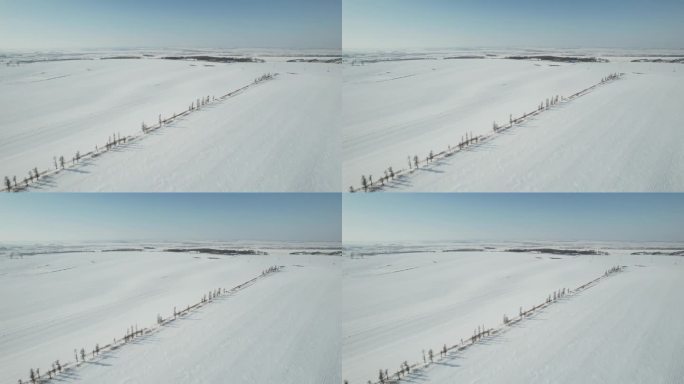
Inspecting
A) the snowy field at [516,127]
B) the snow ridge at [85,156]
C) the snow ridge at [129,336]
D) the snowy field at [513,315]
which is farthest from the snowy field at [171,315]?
the snowy field at [516,127]

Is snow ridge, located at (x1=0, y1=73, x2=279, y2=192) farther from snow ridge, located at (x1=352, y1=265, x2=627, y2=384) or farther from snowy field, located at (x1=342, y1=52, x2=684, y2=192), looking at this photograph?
snow ridge, located at (x1=352, y1=265, x2=627, y2=384)

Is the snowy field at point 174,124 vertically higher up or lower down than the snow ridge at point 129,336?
higher up

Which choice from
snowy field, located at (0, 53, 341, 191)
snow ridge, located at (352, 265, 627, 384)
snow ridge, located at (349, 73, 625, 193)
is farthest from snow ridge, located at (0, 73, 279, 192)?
snow ridge, located at (352, 265, 627, 384)

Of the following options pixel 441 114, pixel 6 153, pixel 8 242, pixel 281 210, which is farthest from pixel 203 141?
pixel 441 114

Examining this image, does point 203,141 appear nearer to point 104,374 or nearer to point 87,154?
point 87,154

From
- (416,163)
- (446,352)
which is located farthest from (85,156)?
(446,352)

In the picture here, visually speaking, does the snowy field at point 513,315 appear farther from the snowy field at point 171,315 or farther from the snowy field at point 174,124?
the snowy field at point 174,124
